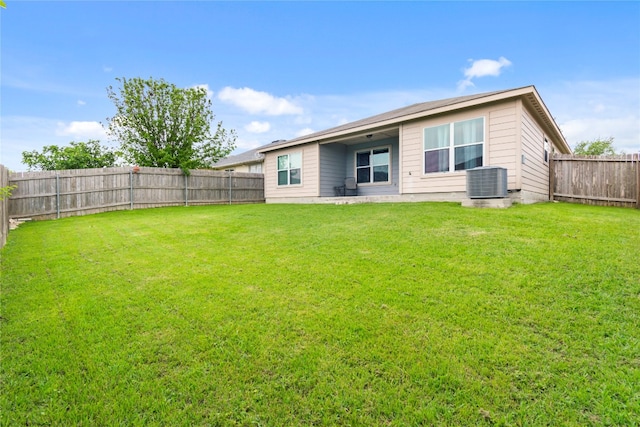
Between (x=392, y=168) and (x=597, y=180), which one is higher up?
(x=392, y=168)

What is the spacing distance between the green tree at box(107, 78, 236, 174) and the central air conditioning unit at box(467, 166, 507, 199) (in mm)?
13258

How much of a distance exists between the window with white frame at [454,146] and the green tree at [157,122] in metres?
11.7

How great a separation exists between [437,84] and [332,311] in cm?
1563

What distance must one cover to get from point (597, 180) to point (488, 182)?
540 centimetres

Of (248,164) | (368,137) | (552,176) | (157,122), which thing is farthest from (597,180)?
(157,122)

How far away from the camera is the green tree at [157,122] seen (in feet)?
54.0

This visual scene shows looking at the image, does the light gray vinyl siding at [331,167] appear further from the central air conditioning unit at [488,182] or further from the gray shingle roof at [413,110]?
the central air conditioning unit at [488,182]

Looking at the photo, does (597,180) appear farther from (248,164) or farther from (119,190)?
(248,164)

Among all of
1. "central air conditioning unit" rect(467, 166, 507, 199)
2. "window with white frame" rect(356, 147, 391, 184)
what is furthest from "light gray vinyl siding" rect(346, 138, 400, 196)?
"central air conditioning unit" rect(467, 166, 507, 199)

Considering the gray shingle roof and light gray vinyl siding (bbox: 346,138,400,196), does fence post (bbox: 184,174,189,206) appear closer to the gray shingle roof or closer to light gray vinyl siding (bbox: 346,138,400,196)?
the gray shingle roof

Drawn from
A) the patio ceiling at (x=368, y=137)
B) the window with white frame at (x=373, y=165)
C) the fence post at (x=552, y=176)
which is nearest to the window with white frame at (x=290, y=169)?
the patio ceiling at (x=368, y=137)

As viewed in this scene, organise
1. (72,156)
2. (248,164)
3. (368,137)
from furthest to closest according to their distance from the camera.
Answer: (248,164)
(72,156)
(368,137)

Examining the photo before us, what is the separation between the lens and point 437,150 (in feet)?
31.4

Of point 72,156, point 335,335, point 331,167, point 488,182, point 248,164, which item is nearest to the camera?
point 335,335
